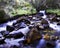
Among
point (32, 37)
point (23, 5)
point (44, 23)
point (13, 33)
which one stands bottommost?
point (32, 37)

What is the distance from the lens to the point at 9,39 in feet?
A: 59.4

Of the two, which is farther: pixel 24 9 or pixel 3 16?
pixel 24 9

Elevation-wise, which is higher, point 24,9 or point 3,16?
point 24,9

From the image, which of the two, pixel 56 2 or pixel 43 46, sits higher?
pixel 56 2

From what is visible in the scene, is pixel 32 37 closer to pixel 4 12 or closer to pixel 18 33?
pixel 18 33

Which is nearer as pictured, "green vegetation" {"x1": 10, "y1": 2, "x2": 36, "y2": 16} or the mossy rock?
the mossy rock

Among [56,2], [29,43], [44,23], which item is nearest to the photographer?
[29,43]

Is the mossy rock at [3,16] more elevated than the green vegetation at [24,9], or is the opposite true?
the green vegetation at [24,9]

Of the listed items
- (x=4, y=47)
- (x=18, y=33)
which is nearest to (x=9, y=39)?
(x=18, y=33)

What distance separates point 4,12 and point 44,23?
288 inches

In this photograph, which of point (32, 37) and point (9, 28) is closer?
point (32, 37)

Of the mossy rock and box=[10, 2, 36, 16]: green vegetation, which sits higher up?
box=[10, 2, 36, 16]: green vegetation

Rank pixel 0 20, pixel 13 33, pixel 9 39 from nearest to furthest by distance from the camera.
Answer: pixel 9 39
pixel 13 33
pixel 0 20

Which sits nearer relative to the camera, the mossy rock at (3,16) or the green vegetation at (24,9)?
the mossy rock at (3,16)
